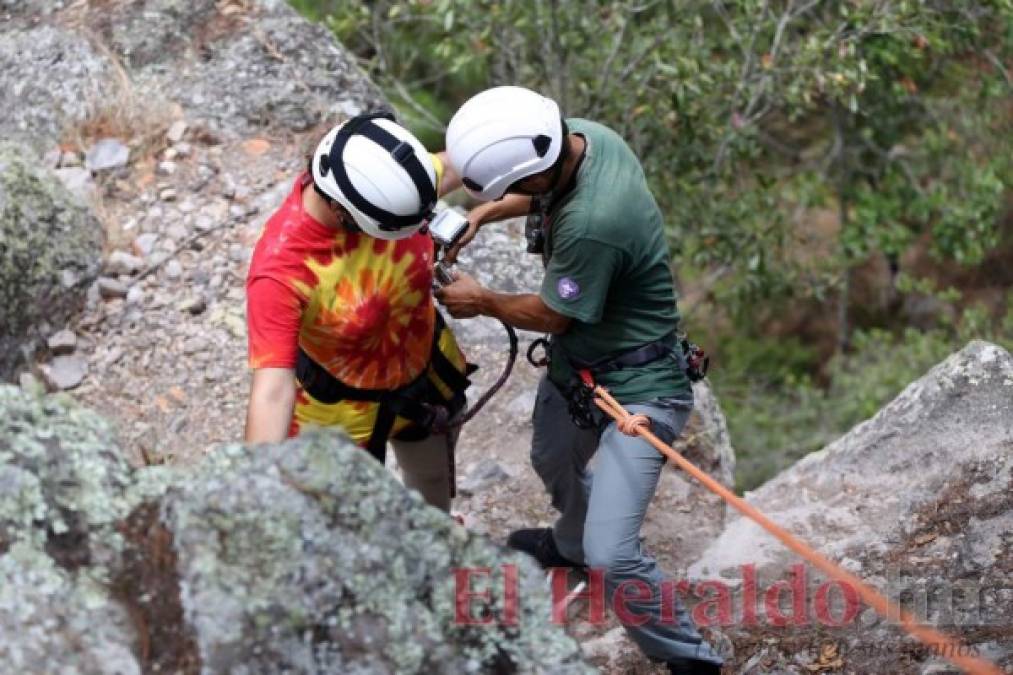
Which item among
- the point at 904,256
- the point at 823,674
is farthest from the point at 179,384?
the point at 904,256

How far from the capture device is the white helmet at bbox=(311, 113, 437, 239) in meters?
3.64

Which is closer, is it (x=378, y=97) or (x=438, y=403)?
(x=438, y=403)

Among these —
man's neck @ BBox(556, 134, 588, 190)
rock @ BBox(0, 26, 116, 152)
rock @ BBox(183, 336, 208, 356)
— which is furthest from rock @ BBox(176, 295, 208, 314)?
man's neck @ BBox(556, 134, 588, 190)

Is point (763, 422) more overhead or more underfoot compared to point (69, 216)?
more underfoot

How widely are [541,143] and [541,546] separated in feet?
6.37

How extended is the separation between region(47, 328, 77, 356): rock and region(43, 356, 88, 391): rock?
0.13 ft

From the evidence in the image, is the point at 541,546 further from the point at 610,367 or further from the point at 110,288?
the point at 110,288

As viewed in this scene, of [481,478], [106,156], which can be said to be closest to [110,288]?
[106,156]

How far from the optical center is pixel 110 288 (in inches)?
256

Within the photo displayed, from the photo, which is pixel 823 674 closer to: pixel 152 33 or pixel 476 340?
pixel 476 340

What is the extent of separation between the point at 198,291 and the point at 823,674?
373cm

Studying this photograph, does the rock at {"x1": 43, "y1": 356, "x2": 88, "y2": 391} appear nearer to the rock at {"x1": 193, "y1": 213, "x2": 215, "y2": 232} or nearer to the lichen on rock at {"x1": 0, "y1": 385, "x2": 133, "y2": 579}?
the rock at {"x1": 193, "y1": 213, "x2": 215, "y2": 232}

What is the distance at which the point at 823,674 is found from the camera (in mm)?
4297

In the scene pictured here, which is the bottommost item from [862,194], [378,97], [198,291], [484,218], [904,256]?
[904,256]
